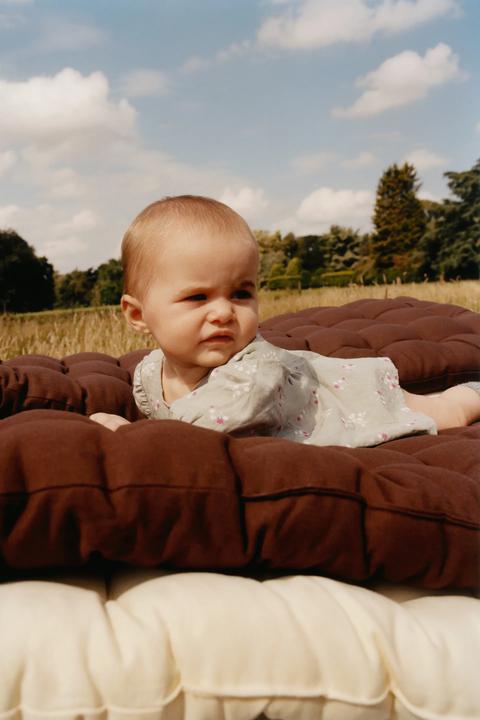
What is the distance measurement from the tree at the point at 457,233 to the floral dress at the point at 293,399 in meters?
18.9

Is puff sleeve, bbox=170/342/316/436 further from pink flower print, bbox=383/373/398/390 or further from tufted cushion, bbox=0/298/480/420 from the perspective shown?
tufted cushion, bbox=0/298/480/420

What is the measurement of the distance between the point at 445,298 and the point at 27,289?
54.9ft

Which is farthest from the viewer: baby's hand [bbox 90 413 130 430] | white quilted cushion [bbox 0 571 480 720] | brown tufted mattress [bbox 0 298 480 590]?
baby's hand [bbox 90 413 130 430]

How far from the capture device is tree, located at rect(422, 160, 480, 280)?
20.8 m

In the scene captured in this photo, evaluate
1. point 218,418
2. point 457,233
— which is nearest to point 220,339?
point 218,418

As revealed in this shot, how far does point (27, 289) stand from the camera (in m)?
21.4

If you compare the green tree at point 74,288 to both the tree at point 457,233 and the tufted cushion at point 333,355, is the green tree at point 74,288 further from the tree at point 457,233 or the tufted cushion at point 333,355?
the tufted cushion at point 333,355

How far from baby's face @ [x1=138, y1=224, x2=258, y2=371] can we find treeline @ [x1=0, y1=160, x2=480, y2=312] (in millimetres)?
10822

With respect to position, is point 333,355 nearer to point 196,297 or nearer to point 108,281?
point 196,297

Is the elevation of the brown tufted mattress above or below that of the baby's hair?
below

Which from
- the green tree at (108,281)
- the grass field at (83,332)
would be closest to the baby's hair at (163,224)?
the grass field at (83,332)

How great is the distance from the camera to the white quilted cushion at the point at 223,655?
1.02 meters

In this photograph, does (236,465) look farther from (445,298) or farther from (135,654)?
(445,298)

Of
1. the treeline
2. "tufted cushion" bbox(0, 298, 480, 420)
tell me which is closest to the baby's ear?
"tufted cushion" bbox(0, 298, 480, 420)
